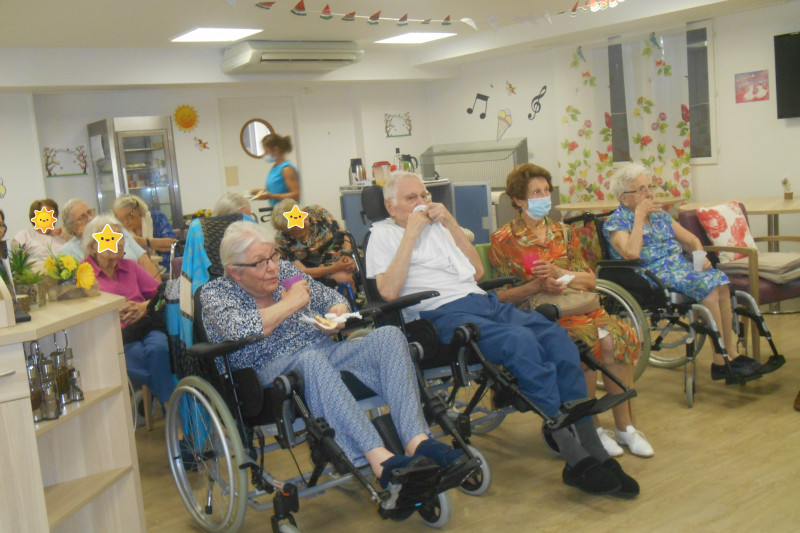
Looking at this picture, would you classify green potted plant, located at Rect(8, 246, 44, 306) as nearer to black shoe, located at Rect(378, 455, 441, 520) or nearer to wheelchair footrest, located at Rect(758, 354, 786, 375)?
black shoe, located at Rect(378, 455, 441, 520)

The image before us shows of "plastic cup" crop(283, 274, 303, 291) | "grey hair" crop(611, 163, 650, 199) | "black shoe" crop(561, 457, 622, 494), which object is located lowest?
"black shoe" crop(561, 457, 622, 494)

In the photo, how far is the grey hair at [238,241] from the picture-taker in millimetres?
2502

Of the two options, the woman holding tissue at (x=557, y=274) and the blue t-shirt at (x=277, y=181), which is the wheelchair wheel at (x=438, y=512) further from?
the blue t-shirt at (x=277, y=181)

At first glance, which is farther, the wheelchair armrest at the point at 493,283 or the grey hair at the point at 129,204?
the grey hair at the point at 129,204

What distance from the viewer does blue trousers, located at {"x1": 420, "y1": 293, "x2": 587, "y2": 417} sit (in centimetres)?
250

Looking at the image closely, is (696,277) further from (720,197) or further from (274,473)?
(720,197)

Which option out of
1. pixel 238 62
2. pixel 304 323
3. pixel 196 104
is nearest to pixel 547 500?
pixel 304 323

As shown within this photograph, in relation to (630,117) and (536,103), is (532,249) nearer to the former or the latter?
(630,117)

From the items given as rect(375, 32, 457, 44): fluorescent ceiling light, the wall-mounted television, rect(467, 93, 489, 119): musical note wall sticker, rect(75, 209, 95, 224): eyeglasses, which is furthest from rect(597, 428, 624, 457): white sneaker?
rect(467, 93, 489, 119): musical note wall sticker

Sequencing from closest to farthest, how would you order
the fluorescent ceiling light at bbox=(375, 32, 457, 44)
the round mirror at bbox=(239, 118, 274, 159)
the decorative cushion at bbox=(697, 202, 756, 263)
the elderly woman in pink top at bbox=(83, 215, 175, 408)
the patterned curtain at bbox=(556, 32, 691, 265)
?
the elderly woman in pink top at bbox=(83, 215, 175, 408)
the decorative cushion at bbox=(697, 202, 756, 263)
the patterned curtain at bbox=(556, 32, 691, 265)
the fluorescent ceiling light at bbox=(375, 32, 457, 44)
the round mirror at bbox=(239, 118, 274, 159)

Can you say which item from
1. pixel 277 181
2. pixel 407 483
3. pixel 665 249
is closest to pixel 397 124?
pixel 277 181

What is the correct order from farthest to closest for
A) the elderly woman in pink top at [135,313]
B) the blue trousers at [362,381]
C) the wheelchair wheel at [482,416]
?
1. the elderly woman in pink top at [135,313]
2. the wheelchair wheel at [482,416]
3. the blue trousers at [362,381]

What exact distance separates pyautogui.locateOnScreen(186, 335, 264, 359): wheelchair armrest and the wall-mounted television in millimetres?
5204

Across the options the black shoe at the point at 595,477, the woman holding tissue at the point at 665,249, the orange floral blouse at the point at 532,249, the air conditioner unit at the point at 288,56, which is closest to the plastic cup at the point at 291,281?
the orange floral blouse at the point at 532,249
